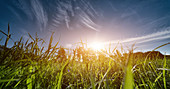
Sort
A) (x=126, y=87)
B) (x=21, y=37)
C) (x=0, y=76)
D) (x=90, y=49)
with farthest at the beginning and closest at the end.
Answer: (x=90, y=49)
(x=21, y=37)
(x=0, y=76)
(x=126, y=87)

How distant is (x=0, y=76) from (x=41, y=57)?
510mm

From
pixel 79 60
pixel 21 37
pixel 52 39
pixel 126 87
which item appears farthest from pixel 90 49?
pixel 126 87

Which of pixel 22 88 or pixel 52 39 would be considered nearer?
pixel 22 88

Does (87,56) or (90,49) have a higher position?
(90,49)

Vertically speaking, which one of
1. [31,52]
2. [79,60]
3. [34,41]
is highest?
[34,41]

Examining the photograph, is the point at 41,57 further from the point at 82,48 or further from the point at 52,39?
the point at 82,48

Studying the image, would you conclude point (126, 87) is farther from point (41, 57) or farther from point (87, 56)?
point (87, 56)

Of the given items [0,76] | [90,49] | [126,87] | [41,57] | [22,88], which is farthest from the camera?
[90,49]

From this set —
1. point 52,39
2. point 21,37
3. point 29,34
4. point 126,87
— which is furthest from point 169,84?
point 21,37

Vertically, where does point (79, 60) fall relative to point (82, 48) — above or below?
below

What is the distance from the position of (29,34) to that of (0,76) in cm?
69

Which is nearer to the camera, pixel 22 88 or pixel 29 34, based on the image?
pixel 22 88

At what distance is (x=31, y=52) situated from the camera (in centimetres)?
138

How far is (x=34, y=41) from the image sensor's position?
4.68ft
